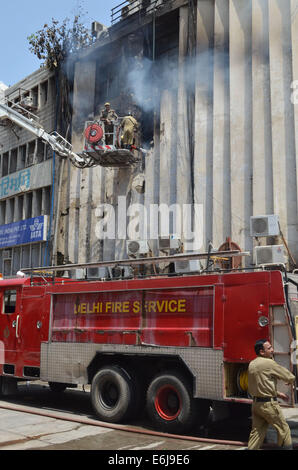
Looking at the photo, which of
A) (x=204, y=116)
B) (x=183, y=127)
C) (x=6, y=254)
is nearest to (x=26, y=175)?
(x=6, y=254)

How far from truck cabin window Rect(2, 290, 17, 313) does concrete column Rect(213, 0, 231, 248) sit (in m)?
7.22

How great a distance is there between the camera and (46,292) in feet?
33.8

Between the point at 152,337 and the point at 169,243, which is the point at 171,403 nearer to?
the point at 152,337

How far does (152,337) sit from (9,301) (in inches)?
164

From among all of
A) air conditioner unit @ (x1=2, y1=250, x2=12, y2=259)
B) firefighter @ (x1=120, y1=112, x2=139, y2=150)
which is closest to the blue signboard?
air conditioner unit @ (x1=2, y1=250, x2=12, y2=259)

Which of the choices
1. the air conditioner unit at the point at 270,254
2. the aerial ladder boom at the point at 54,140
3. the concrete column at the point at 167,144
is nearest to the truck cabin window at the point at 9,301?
the air conditioner unit at the point at 270,254

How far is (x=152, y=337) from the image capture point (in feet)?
28.0

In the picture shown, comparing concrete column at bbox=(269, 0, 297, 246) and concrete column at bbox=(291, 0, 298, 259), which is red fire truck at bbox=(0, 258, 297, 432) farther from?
concrete column at bbox=(291, 0, 298, 259)

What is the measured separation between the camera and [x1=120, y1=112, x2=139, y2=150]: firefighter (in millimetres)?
18031

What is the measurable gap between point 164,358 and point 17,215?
1847cm

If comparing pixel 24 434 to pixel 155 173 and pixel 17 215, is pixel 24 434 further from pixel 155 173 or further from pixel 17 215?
pixel 17 215

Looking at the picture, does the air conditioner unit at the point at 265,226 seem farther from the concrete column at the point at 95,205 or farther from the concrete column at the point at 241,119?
the concrete column at the point at 95,205

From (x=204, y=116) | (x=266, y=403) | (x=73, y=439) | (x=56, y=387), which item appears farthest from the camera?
(x=204, y=116)
